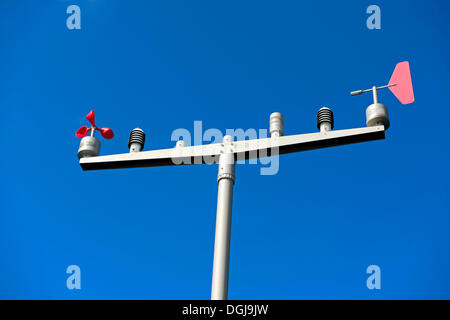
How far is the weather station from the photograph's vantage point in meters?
5.62

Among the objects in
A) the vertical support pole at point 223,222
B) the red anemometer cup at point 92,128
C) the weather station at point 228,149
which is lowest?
the vertical support pole at point 223,222

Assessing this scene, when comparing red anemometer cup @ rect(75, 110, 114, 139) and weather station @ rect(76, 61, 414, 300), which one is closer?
weather station @ rect(76, 61, 414, 300)

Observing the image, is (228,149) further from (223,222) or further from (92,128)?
(92,128)

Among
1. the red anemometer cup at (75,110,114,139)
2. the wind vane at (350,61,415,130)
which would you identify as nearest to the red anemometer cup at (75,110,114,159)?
the red anemometer cup at (75,110,114,139)

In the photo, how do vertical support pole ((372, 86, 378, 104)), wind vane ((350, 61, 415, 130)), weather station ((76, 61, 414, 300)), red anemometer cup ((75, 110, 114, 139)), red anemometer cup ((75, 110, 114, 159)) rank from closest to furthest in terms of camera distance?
weather station ((76, 61, 414, 300)) → wind vane ((350, 61, 415, 130)) → vertical support pole ((372, 86, 378, 104)) → red anemometer cup ((75, 110, 114, 159)) → red anemometer cup ((75, 110, 114, 139))

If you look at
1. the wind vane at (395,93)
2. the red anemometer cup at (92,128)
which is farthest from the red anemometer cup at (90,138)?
Answer: the wind vane at (395,93)

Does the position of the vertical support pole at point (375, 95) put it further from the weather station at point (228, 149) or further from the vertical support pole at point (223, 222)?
the vertical support pole at point (223, 222)

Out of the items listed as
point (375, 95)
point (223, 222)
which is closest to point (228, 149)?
point (223, 222)

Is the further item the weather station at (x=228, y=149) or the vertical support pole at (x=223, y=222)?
the weather station at (x=228, y=149)

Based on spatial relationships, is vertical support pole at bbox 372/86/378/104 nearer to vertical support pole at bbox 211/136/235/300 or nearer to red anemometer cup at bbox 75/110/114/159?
vertical support pole at bbox 211/136/235/300

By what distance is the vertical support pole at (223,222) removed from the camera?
5.22m

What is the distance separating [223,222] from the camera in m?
5.65

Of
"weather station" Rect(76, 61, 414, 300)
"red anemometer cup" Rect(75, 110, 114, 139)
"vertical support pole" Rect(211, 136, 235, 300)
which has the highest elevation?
"red anemometer cup" Rect(75, 110, 114, 139)
